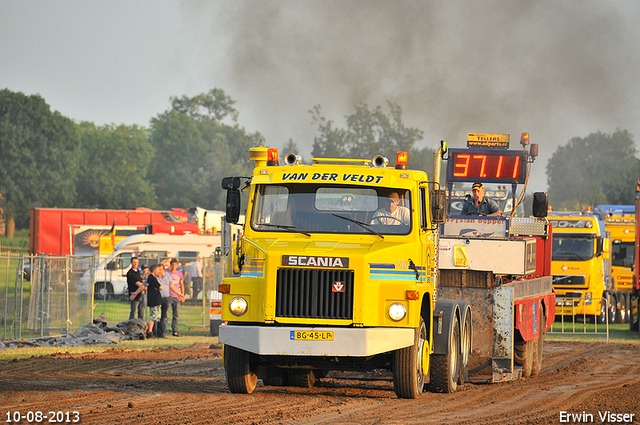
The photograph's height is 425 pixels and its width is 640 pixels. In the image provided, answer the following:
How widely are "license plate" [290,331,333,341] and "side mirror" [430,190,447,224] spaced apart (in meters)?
2.17

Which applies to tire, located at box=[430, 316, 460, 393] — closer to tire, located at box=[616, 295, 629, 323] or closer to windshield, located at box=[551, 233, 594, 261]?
windshield, located at box=[551, 233, 594, 261]

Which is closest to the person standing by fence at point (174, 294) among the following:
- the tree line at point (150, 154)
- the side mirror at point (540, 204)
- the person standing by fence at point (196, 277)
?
the person standing by fence at point (196, 277)

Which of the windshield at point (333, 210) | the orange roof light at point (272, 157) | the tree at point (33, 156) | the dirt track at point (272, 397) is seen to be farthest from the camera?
the tree at point (33, 156)

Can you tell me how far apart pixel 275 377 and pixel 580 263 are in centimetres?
1806

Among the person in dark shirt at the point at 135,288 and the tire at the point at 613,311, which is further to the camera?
the tire at the point at 613,311

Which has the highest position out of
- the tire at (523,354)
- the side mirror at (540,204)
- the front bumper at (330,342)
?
the side mirror at (540,204)

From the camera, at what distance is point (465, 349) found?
1268 cm

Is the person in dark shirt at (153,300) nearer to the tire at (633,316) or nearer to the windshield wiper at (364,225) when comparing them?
the windshield wiper at (364,225)

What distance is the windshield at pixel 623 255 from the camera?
108 ft

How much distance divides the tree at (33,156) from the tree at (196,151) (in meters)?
14.3

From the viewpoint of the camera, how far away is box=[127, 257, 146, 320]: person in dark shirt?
22438 millimetres

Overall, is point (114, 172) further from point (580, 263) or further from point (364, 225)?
point (364, 225)

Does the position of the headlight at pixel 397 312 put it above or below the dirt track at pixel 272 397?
above

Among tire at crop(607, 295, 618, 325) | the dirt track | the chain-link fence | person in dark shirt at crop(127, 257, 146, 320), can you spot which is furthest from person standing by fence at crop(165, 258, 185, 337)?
tire at crop(607, 295, 618, 325)
